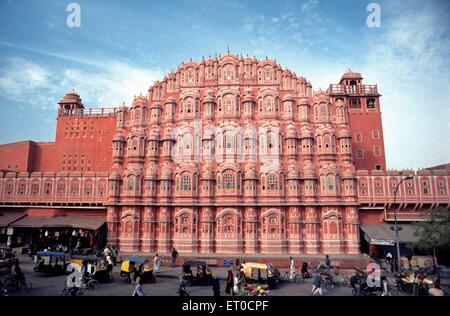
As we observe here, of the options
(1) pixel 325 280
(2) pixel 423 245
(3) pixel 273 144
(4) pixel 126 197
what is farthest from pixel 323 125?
(4) pixel 126 197

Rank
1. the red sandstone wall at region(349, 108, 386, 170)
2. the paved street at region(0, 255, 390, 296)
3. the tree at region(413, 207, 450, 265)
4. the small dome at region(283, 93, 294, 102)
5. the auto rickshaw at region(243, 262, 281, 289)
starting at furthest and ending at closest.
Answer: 1. the red sandstone wall at region(349, 108, 386, 170)
2. the small dome at region(283, 93, 294, 102)
3. the tree at region(413, 207, 450, 265)
4. the auto rickshaw at region(243, 262, 281, 289)
5. the paved street at region(0, 255, 390, 296)

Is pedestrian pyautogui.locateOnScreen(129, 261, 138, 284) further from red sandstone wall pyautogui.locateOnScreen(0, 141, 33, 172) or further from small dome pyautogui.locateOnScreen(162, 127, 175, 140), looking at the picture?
red sandstone wall pyautogui.locateOnScreen(0, 141, 33, 172)

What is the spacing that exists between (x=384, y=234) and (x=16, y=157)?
49.2 metres

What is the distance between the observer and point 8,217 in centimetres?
4081

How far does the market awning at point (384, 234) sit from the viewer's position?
1332 inches

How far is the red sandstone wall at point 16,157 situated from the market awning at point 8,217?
6733 millimetres

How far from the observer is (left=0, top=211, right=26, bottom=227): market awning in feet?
129

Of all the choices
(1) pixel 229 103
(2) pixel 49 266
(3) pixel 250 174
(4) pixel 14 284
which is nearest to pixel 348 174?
(3) pixel 250 174

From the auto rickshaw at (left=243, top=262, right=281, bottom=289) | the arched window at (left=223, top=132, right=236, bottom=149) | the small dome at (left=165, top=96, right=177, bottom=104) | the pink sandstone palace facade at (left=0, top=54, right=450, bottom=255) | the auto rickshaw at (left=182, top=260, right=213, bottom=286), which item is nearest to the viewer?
the auto rickshaw at (left=243, top=262, right=281, bottom=289)

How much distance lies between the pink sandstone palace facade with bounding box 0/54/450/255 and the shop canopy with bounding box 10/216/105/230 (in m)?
1.21

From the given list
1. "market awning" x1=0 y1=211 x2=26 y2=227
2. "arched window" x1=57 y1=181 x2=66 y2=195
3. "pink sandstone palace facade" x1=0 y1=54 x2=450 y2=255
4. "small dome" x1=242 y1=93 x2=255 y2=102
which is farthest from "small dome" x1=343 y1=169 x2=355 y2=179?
"market awning" x1=0 y1=211 x2=26 y2=227

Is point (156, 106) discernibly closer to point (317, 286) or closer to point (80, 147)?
point (80, 147)

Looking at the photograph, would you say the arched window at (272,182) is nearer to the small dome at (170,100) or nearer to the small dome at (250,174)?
the small dome at (250,174)

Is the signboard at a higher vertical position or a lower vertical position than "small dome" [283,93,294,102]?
lower
